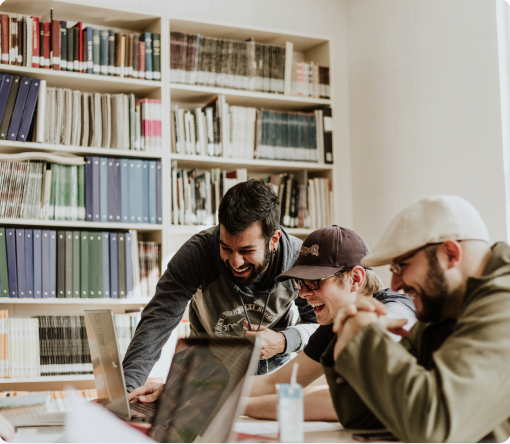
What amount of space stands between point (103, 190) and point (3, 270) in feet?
1.98

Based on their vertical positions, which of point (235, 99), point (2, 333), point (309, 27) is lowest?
point (2, 333)

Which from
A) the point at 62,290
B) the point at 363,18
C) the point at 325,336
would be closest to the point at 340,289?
the point at 325,336

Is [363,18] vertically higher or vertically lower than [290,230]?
higher

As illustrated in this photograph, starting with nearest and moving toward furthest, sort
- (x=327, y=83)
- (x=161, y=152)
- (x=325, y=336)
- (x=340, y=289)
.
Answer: (x=325, y=336), (x=340, y=289), (x=161, y=152), (x=327, y=83)

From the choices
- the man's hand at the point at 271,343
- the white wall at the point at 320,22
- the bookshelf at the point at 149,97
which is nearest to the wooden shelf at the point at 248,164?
the bookshelf at the point at 149,97

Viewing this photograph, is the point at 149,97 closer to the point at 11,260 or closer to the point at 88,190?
the point at 88,190

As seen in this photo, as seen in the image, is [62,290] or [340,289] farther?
[62,290]

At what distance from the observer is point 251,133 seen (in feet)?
10.8

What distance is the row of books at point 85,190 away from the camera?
111 inches

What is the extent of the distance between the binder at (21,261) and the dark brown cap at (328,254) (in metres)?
1.56

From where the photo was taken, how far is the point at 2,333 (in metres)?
2.72

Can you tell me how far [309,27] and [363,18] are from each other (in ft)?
1.12

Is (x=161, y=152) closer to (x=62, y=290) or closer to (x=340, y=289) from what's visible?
(x=62, y=290)

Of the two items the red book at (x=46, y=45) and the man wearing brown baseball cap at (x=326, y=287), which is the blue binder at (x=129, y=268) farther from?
the man wearing brown baseball cap at (x=326, y=287)
